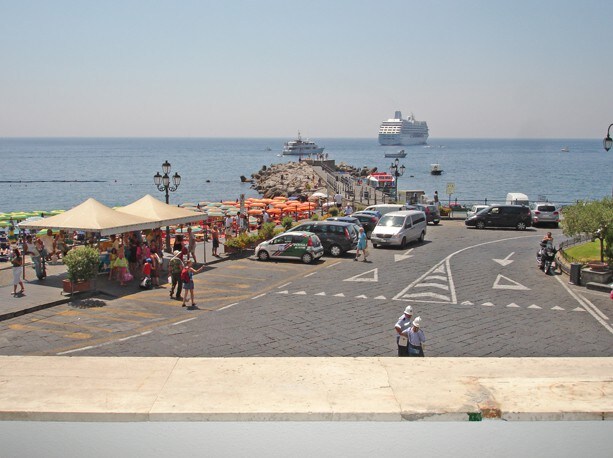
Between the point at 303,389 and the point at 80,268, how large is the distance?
1125 cm

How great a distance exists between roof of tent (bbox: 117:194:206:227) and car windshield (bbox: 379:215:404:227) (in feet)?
31.6

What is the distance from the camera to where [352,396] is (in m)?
9.66

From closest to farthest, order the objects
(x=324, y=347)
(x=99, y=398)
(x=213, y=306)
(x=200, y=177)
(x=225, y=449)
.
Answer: (x=225, y=449) → (x=99, y=398) → (x=324, y=347) → (x=213, y=306) → (x=200, y=177)

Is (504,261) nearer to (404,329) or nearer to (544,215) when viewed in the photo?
(544,215)

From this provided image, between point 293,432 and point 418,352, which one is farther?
point 418,352

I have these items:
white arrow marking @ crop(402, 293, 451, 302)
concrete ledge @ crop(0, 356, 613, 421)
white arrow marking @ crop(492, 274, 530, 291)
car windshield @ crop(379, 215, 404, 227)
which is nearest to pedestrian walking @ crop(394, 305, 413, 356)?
concrete ledge @ crop(0, 356, 613, 421)

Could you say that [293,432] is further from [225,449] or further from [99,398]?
[99,398]

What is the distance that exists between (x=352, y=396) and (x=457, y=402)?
5.39 ft

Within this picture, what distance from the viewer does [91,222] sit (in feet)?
68.9

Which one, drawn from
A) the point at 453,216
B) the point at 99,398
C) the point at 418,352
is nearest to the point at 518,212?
the point at 453,216

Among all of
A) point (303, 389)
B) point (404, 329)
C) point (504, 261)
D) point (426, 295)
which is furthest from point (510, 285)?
point (303, 389)

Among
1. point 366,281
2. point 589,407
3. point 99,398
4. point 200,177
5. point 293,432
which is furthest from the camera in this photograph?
point 200,177

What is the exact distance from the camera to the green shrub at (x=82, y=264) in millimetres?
18641

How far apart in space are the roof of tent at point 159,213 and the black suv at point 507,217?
1902 cm
